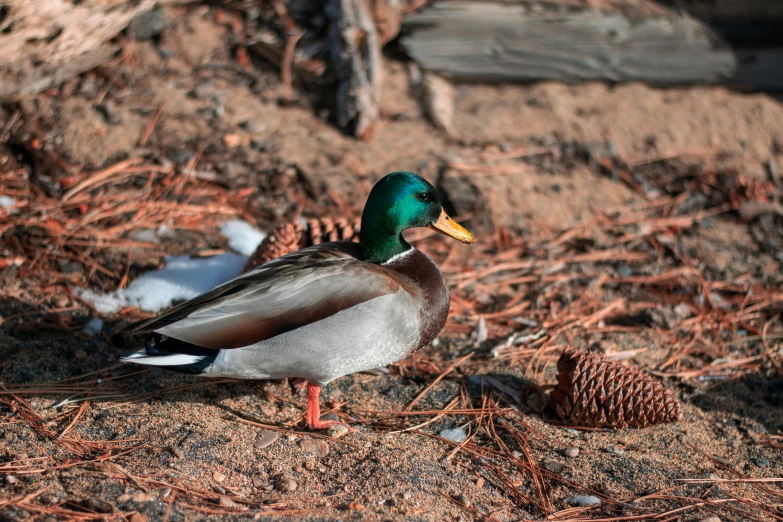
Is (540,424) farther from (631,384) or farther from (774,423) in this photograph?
(774,423)

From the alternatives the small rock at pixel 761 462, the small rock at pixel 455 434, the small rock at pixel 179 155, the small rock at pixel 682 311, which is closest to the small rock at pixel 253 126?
the small rock at pixel 179 155

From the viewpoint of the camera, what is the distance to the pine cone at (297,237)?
11.9 feet

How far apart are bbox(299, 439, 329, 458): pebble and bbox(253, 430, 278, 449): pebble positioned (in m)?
0.11

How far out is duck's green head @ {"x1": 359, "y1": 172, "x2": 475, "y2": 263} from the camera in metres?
3.21

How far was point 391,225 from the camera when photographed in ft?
10.6

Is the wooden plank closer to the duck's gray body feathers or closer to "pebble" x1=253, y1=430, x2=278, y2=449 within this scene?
the duck's gray body feathers

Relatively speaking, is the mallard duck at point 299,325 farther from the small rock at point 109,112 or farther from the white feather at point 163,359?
the small rock at point 109,112

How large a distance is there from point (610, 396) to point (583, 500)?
0.51 m

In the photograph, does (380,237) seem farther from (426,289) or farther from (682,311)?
(682,311)

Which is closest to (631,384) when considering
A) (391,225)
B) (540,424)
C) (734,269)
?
(540,424)

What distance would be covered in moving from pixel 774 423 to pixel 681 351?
23.0 inches

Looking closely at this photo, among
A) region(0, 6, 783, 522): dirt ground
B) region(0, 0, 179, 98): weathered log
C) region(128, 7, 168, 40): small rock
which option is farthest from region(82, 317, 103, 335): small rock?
region(128, 7, 168, 40): small rock

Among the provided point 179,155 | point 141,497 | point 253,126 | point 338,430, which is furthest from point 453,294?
point 141,497

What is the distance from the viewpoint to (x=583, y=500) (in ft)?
8.77
